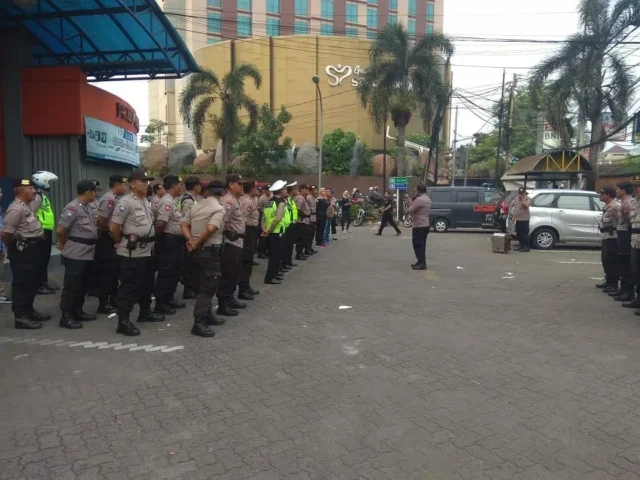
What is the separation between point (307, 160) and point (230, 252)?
105 ft

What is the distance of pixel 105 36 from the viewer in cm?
1355

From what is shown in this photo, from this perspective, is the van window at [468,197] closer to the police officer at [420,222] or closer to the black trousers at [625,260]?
the police officer at [420,222]

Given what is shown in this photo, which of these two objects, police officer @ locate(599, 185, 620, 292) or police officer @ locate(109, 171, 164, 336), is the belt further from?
police officer @ locate(599, 185, 620, 292)

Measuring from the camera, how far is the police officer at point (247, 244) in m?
7.87

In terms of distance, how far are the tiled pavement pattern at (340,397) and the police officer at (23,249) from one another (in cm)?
29

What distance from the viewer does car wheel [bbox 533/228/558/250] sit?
14320 millimetres

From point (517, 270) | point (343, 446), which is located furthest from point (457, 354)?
point (517, 270)

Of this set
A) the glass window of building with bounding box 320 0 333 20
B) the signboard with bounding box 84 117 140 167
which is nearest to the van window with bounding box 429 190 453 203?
the signboard with bounding box 84 117 140 167

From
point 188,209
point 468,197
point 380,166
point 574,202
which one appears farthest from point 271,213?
point 380,166

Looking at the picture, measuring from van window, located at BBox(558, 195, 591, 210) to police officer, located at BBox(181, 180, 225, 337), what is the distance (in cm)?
1111

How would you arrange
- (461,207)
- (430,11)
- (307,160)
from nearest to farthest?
(461,207), (307,160), (430,11)

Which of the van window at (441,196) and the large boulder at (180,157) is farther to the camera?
the large boulder at (180,157)

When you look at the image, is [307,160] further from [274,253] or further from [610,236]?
[610,236]

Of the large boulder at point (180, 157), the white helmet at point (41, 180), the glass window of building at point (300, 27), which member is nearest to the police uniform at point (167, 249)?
the white helmet at point (41, 180)
